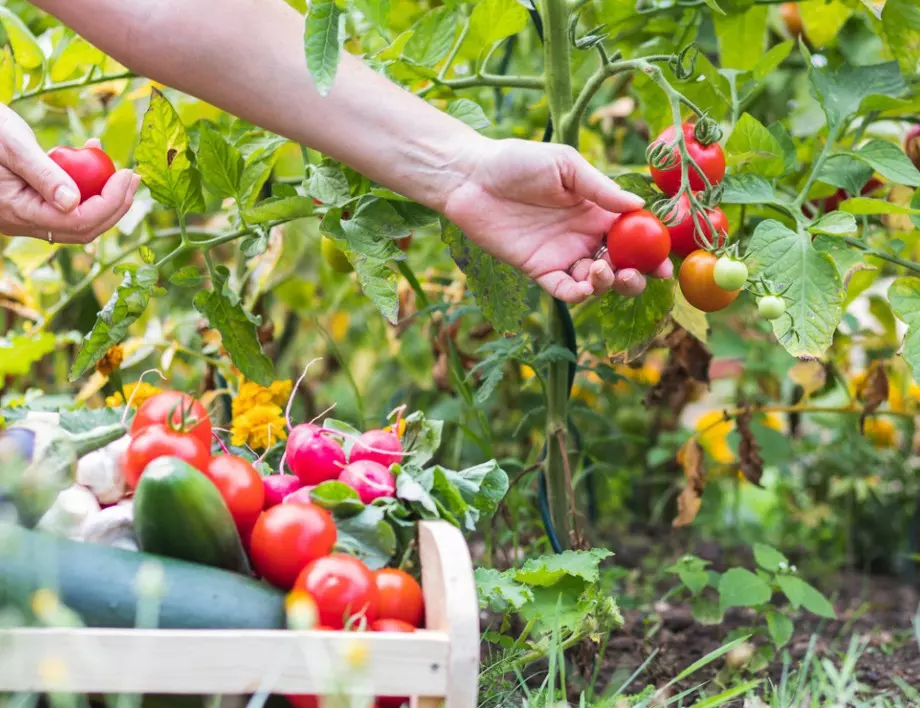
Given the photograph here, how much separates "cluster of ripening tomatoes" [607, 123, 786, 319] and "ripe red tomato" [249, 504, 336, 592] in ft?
1.65

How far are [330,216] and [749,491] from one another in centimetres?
230

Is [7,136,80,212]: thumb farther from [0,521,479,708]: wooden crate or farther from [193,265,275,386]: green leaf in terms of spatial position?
[0,521,479,708]: wooden crate

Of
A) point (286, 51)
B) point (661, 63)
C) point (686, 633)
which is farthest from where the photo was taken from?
point (686, 633)

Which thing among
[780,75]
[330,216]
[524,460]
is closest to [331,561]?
[330,216]

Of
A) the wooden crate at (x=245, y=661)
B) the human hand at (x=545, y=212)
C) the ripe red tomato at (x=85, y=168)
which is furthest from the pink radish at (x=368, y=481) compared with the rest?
the ripe red tomato at (x=85, y=168)

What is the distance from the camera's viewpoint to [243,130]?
63.0 inches

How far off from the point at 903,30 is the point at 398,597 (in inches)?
46.4

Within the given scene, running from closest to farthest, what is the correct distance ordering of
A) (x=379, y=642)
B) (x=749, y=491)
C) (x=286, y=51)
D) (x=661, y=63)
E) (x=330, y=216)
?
(x=379, y=642) < (x=286, y=51) < (x=330, y=216) < (x=661, y=63) < (x=749, y=491)

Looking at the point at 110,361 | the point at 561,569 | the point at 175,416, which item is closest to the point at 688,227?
the point at 561,569

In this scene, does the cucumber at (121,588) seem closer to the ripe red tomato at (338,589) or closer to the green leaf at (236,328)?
the ripe red tomato at (338,589)

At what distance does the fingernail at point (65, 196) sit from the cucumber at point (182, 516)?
0.47 meters

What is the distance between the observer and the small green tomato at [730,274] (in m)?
1.12

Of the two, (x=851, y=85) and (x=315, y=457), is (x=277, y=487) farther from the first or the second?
(x=851, y=85)

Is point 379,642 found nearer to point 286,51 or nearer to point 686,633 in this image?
point 286,51
